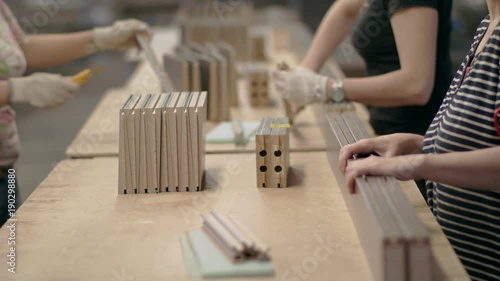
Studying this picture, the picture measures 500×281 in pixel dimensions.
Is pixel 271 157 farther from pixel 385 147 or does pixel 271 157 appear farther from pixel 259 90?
pixel 259 90

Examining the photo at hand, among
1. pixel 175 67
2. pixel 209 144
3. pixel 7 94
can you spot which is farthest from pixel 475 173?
pixel 175 67

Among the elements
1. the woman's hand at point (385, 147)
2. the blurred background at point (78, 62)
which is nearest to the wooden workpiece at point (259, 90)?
the woman's hand at point (385, 147)

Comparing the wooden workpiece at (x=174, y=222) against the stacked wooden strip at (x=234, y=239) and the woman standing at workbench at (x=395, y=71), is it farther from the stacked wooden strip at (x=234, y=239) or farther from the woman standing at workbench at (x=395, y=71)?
the woman standing at workbench at (x=395, y=71)

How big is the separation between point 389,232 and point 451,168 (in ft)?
1.15

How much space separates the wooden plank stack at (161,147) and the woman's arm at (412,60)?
744 mm

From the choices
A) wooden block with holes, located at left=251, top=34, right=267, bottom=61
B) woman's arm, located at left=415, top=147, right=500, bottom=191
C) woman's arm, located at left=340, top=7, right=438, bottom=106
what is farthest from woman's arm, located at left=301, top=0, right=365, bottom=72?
woman's arm, located at left=415, top=147, right=500, bottom=191

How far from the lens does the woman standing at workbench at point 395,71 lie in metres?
2.56

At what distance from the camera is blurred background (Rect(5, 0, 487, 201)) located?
256 inches

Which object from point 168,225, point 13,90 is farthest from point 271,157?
point 13,90

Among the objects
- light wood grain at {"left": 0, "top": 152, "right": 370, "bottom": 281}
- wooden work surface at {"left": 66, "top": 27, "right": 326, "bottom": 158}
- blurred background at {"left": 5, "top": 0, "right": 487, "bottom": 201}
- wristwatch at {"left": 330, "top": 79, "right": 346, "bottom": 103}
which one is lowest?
blurred background at {"left": 5, "top": 0, "right": 487, "bottom": 201}

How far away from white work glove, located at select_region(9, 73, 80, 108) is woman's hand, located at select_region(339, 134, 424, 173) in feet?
3.83

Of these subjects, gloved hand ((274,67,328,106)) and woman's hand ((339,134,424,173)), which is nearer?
woman's hand ((339,134,424,173))

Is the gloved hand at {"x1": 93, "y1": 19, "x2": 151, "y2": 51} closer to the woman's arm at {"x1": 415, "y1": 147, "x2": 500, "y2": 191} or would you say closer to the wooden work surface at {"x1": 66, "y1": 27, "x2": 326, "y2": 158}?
the wooden work surface at {"x1": 66, "y1": 27, "x2": 326, "y2": 158}

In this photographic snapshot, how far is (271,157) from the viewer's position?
231 cm
